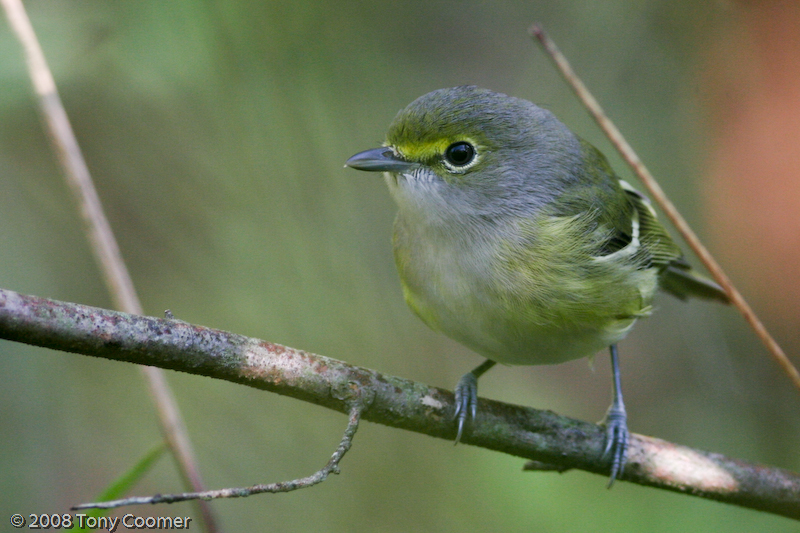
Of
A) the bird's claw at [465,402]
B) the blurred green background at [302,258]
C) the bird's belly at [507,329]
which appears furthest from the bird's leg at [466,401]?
the blurred green background at [302,258]

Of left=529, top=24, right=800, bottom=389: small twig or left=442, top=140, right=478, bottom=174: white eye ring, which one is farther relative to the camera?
left=442, top=140, right=478, bottom=174: white eye ring

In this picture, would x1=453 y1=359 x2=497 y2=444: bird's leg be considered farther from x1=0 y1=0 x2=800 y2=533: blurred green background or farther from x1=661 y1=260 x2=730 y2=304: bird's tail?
x1=661 y1=260 x2=730 y2=304: bird's tail

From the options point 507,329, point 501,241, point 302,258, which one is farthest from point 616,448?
point 302,258

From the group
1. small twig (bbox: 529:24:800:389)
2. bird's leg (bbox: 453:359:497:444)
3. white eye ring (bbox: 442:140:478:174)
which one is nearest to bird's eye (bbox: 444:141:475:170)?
white eye ring (bbox: 442:140:478:174)

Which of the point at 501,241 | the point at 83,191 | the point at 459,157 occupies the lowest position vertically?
the point at 501,241

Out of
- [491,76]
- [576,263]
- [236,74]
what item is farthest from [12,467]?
[491,76]

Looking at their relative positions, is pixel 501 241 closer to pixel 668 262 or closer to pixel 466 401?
pixel 466 401
